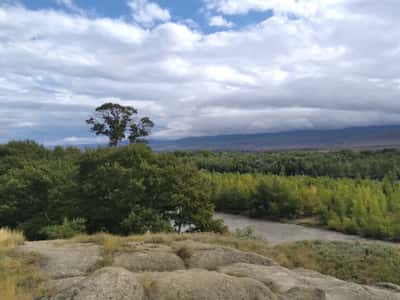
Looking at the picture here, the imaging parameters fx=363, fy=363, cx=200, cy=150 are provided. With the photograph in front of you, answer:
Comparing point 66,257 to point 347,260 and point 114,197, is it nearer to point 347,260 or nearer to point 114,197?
point 114,197

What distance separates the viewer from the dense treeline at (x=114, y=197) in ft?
59.4

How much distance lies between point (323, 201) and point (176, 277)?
31.9m

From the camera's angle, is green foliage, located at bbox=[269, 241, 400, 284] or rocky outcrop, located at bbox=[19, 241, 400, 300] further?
green foliage, located at bbox=[269, 241, 400, 284]

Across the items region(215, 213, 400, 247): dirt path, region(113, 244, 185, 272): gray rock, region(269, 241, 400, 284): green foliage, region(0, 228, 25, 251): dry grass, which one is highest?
region(0, 228, 25, 251): dry grass

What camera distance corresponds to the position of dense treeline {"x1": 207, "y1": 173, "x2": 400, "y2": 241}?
3005 centimetres

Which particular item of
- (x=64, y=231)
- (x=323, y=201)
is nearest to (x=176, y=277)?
(x=64, y=231)

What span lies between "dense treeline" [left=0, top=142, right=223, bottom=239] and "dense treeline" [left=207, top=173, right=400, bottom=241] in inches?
651

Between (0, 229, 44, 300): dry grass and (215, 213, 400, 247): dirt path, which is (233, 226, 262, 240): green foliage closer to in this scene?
(215, 213, 400, 247): dirt path

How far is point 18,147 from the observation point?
34.1 meters

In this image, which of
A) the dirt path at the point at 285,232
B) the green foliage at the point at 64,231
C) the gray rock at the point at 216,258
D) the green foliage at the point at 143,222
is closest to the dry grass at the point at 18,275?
the gray rock at the point at 216,258

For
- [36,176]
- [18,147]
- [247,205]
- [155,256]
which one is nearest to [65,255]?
[155,256]

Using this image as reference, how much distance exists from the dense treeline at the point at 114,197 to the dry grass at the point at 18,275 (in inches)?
292

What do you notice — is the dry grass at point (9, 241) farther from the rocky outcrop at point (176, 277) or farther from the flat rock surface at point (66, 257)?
the rocky outcrop at point (176, 277)

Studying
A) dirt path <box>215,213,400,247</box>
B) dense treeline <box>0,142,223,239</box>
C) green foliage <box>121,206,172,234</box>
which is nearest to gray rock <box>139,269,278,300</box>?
green foliage <box>121,206,172,234</box>
